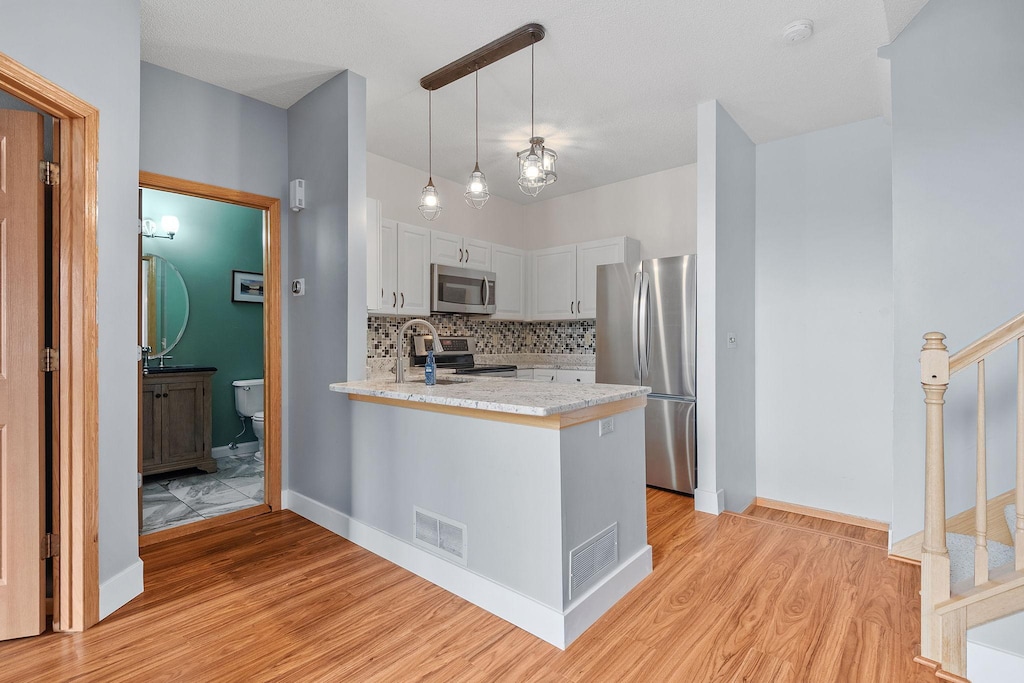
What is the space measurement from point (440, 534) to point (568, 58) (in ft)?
8.18

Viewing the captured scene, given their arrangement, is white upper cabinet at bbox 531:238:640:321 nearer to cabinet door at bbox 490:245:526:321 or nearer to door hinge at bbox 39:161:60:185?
cabinet door at bbox 490:245:526:321

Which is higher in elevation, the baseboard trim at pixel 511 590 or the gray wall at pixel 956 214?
the gray wall at pixel 956 214

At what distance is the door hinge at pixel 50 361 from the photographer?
1969 millimetres

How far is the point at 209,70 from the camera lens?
289 centimetres

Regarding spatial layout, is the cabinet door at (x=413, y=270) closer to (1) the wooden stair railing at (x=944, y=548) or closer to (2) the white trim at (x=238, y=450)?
(2) the white trim at (x=238, y=450)

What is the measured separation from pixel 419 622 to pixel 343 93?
108 inches

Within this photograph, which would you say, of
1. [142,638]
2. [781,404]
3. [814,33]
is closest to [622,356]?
[781,404]

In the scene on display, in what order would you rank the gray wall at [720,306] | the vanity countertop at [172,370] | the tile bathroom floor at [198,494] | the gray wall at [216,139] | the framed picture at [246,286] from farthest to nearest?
the framed picture at [246,286] → the vanity countertop at [172,370] → the gray wall at [720,306] → the tile bathroom floor at [198,494] → the gray wall at [216,139]

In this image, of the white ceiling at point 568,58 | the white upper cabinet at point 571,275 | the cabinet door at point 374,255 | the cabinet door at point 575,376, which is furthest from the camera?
the cabinet door at point 575,376

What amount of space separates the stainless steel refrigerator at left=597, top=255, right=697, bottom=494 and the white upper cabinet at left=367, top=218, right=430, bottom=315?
155cm

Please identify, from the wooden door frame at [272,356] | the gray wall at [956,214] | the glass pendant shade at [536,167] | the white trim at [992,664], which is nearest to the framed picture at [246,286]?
the wooden door frame at [272,356]

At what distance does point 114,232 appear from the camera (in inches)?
83.7

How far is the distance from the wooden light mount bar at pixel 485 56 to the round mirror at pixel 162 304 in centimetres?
301

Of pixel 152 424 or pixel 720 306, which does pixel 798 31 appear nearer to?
pixel 720 306
